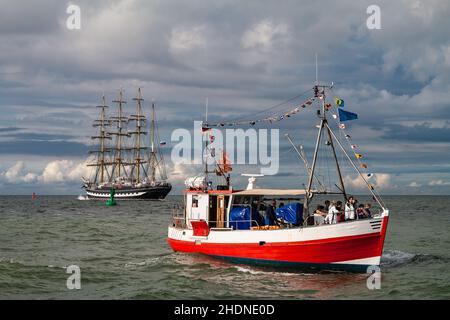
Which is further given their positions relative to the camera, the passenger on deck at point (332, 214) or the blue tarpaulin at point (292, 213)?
the blue tarpaulin at point (292, 213)

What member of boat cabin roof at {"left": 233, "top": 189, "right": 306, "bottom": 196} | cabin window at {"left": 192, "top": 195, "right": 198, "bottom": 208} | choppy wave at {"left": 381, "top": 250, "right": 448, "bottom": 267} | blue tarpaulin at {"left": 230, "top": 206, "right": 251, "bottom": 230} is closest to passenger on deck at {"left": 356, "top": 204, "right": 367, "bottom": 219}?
boat cabin roof at {"left": 233, "top": 189, "right": 306, "bottom": 196}

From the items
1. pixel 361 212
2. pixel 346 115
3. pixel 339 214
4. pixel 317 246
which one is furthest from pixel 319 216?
pixel 346 115

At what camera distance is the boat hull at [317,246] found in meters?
24.2

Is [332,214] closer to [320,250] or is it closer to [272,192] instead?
[320,250]

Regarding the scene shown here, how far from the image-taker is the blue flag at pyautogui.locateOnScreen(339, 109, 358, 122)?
25672mm

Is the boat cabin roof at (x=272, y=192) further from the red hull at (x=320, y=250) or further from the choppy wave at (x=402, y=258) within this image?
the choppy wave at (x=402, y=258)

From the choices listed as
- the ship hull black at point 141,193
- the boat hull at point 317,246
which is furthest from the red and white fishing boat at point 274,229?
the ship hull black at point 141,193

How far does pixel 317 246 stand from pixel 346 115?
6.17 metres

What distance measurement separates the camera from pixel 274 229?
26.0 metres

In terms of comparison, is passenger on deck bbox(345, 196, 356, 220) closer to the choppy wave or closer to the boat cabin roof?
the boat cabin roof

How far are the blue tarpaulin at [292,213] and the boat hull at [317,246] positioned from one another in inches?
62.1

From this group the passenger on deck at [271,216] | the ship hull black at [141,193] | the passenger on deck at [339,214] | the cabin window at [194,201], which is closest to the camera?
the passenger on deck at [339,214]
